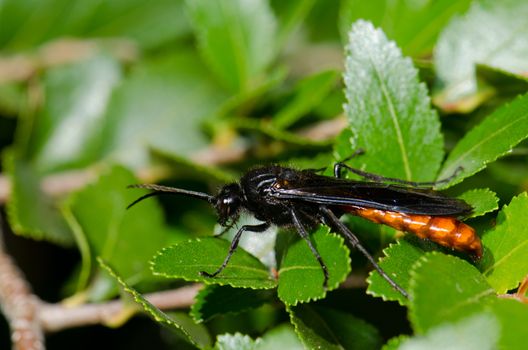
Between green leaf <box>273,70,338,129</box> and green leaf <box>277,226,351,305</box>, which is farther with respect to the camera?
green leaf <box>273,70,338,129</box>

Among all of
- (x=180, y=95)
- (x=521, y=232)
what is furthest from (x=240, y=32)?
(x=521, y=232)

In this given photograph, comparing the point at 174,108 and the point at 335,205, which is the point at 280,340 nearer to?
the point at 335,205

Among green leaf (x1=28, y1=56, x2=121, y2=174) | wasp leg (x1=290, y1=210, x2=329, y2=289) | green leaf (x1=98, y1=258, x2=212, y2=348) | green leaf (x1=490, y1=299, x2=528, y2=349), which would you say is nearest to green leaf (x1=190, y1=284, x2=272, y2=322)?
green leaf (x1=98, y1=258, x2=212, y2=348)

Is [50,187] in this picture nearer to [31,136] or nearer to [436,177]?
[31,136]

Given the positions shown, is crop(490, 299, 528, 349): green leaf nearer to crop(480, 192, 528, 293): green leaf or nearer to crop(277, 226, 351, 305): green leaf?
crop(480, 192, 528, 293): green leaf

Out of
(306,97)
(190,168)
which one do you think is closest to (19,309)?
(190,168)

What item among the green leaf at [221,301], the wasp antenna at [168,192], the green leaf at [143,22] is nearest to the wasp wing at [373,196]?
the wasp antenna at [168,192]

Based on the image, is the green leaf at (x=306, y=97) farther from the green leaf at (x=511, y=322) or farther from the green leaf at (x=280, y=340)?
the green leaf at (x=511, y=322)
